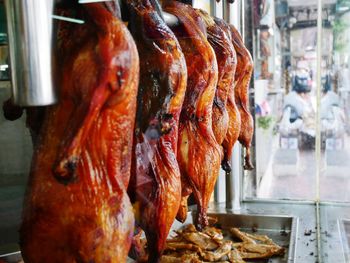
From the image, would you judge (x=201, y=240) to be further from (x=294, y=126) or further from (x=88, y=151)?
(x=88, y=151)

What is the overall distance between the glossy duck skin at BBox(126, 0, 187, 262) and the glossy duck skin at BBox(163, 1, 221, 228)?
12.1 inches

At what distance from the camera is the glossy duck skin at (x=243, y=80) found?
2535 millimetres

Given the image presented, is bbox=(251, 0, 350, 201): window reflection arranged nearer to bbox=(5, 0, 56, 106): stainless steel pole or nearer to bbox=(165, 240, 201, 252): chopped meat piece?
bbox=(165, 240, 201, 252): chopped meat piece

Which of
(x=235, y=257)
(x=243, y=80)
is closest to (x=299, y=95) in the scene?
(x=243, y=80)

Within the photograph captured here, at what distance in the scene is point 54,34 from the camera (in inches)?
41.2

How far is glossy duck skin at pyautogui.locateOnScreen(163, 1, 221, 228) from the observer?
6.31 feet

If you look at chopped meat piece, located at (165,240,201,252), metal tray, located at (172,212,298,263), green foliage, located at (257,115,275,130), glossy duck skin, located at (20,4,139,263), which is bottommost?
metal tray, located at (172,212,298,263)

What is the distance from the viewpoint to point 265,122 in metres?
3.99

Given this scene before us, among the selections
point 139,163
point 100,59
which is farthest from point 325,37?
point 100,59

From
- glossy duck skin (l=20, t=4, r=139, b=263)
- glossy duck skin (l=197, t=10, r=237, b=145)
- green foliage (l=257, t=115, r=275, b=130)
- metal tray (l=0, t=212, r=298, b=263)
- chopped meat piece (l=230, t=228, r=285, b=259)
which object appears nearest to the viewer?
glossy duck skin (l=20, t=4, r=139, b=263)

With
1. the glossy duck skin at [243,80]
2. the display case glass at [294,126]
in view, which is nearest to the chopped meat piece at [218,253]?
the display case glass at [294,126]

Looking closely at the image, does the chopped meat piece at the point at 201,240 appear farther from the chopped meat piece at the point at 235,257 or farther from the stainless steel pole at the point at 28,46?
the stainless steel pole at the point at 28,46

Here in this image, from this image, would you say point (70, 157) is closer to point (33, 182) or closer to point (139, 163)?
point (33, 182)

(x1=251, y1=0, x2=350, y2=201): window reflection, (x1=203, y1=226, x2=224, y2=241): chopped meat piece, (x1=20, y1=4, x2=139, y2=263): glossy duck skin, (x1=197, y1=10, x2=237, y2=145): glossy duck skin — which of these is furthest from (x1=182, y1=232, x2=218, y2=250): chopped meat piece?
(x1=20, y1=4, x2=139, y2=263): glossy duck skin
